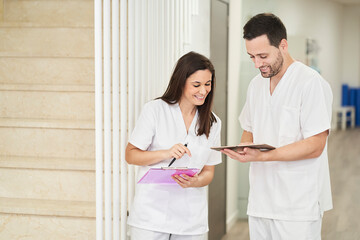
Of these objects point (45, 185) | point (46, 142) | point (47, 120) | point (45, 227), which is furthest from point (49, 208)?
point (47, 120)

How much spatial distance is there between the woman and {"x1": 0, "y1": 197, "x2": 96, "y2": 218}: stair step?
0.47 meters

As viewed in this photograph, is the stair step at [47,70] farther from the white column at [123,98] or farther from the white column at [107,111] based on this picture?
the white column at [107,111]

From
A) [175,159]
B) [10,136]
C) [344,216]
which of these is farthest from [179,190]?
[344,216]

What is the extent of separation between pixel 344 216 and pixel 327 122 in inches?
107

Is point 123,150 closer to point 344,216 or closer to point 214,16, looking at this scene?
point 214,16

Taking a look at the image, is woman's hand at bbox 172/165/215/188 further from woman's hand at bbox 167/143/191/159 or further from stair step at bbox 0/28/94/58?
stair step at bbox 0/28/94/58

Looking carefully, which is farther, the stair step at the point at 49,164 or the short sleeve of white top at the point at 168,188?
the stair step at the point at 49,164

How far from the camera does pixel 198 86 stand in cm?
205

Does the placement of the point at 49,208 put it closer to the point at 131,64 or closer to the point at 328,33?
the point at 131,64

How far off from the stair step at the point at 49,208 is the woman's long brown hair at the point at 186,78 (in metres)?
0.78

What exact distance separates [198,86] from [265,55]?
295 millimetres

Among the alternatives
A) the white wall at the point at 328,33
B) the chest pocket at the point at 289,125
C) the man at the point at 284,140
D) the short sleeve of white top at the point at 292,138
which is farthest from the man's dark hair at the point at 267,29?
the white wall at the point at 328,33

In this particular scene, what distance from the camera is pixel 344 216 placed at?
174 inches

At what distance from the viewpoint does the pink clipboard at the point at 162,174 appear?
1885 mm
